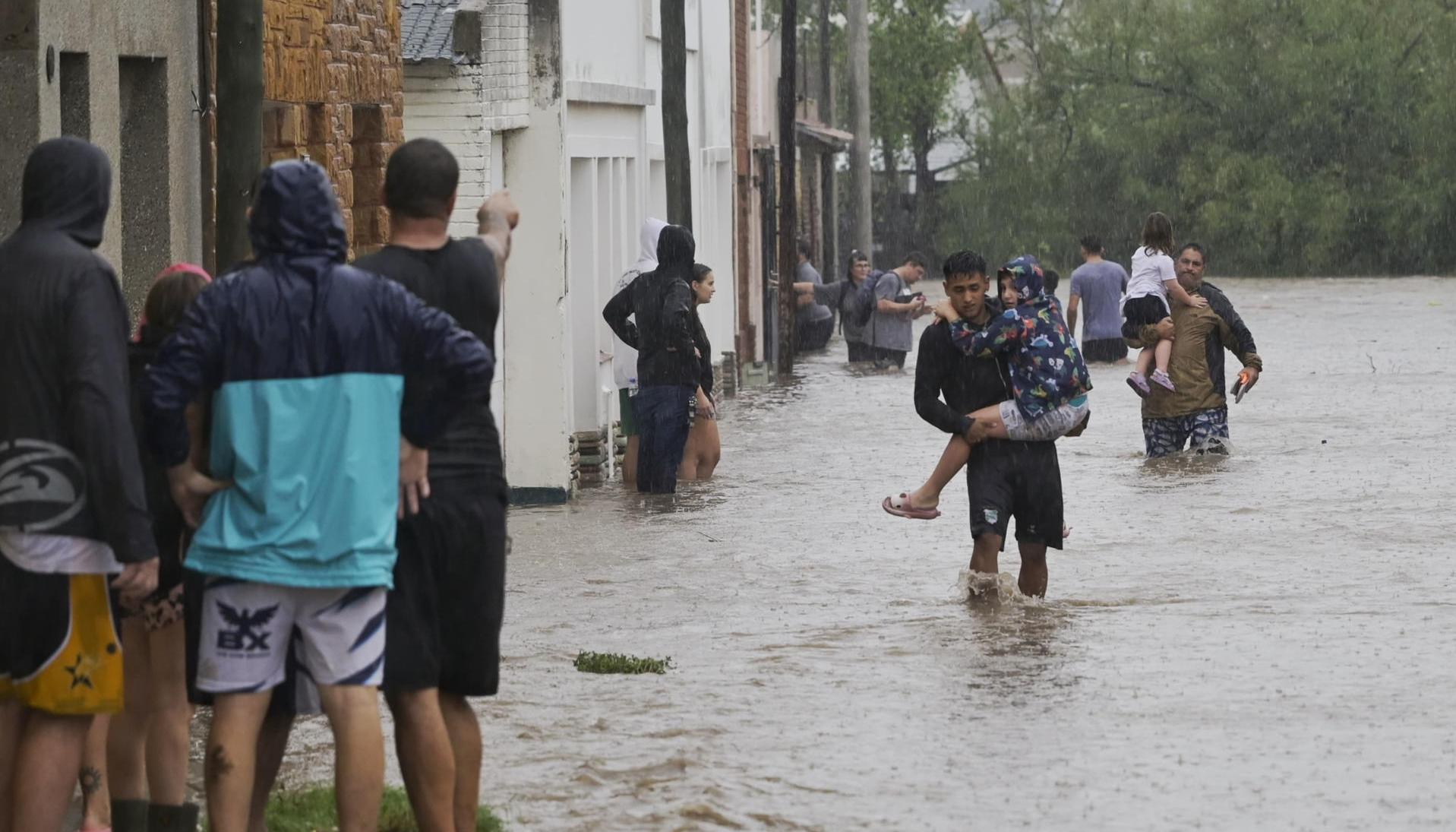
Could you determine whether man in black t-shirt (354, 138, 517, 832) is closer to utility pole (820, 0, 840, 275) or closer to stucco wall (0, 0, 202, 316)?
→ stucco wall (0, 0, 202, 316)

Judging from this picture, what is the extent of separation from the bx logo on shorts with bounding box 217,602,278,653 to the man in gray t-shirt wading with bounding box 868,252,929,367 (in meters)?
25.1

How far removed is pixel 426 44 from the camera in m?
15.6

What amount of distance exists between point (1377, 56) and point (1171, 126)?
16.0 feet

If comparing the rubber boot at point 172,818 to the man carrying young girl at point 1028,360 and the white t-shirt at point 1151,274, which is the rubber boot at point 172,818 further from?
the white t-shirt at point 1151,274

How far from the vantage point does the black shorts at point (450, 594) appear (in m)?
5.85

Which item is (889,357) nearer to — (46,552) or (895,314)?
(895,314)

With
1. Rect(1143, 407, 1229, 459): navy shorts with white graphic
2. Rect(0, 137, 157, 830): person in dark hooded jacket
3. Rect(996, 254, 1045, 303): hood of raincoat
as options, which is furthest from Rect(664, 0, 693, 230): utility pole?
Rect(0, 137, 157, 830): person in dark hooded jacket

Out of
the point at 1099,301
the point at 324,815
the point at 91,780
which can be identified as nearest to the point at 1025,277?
the point at 324,815

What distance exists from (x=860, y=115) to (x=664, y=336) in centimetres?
2382

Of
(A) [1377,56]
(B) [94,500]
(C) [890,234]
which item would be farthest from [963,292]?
(C) [890,234]

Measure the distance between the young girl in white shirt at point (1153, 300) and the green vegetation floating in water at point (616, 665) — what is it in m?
8.77

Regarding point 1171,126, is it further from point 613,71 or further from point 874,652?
point 874,652

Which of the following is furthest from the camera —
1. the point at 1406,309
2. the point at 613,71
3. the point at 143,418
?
the point at 1406,309

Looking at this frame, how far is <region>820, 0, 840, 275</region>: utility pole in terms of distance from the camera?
46219 millimetres
